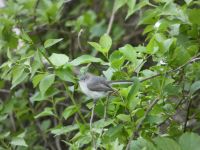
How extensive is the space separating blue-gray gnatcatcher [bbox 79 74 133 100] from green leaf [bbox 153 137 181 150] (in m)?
0.31

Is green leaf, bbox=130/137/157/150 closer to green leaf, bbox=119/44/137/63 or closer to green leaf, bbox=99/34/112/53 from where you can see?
green leaf, bbox=119/44/137/63

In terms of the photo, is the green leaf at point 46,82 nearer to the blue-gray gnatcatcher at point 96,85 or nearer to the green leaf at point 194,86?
the blue-gray gnatcatcher at point 96,85

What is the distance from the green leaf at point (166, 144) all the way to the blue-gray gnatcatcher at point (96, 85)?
31 centimetres

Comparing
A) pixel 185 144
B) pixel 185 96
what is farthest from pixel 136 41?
pixel 185 144

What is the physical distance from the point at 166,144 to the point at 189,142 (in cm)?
8

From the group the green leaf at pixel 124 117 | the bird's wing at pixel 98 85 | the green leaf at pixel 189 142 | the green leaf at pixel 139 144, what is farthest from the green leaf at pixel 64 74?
the green leaf at pixel 189 142

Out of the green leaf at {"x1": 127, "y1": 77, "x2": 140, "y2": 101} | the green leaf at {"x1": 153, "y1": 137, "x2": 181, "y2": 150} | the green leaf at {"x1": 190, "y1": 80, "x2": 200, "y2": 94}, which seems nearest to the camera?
the green leaf at {"x1": 153, "y1": 137, "x2": 181, "y2": 150}

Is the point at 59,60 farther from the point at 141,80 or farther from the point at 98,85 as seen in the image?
the point at 141,80

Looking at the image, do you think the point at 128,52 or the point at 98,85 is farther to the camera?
the point at 98,85

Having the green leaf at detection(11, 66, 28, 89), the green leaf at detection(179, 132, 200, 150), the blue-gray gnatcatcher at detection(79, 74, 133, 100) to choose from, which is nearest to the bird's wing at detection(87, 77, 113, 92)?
the blue-gray gnatcatcher at detection(79, 74, 133, 100)

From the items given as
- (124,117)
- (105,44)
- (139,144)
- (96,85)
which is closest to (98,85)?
(96,85)

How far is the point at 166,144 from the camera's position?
169 centimetres

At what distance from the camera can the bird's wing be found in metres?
2.02

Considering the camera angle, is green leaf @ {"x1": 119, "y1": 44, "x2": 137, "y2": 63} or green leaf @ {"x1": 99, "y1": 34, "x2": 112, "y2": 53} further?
green leaf @ {"x1": 99, "y1": 34, "x2": 112, "y2": 53}
